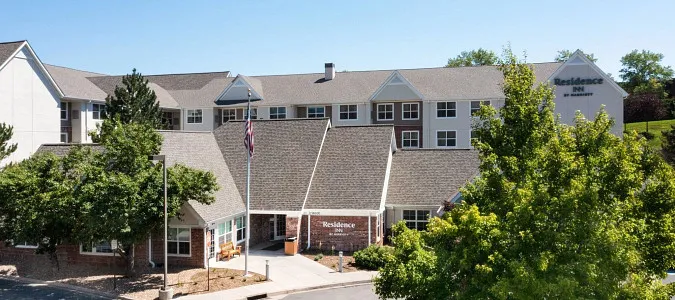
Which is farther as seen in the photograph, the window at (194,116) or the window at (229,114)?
the window at (194,116)

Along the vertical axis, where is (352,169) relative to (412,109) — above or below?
below

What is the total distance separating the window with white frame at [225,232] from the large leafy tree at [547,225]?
16706 millimetres

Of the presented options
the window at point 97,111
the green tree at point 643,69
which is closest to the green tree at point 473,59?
the green tree at point 643,69

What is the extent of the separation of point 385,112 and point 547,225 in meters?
45.8

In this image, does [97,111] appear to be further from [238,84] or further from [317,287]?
[317,287]

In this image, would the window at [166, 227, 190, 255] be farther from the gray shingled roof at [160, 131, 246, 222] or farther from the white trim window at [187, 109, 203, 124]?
the white trim window at [187, 109, 203, 124]

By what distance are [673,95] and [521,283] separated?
87.9 metres

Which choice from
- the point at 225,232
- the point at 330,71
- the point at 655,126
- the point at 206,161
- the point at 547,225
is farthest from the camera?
the point at 655,126

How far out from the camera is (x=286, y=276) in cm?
2730

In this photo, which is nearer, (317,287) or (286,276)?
(317,287)

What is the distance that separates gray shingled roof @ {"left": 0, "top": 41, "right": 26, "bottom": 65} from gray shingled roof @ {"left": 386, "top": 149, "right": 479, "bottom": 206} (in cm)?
2913

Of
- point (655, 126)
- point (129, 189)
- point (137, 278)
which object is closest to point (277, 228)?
point (137, 278)

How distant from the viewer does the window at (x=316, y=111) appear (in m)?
59.7

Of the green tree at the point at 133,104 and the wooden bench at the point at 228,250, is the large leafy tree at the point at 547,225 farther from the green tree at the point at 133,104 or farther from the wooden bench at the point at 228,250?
the green tree at the point at 133,104
